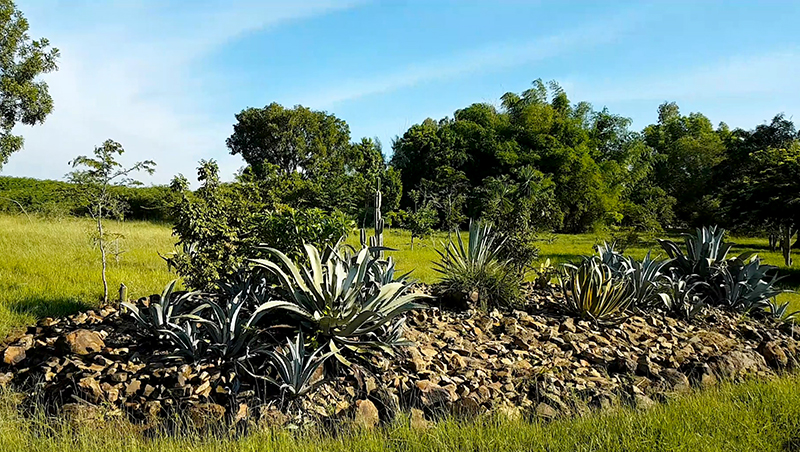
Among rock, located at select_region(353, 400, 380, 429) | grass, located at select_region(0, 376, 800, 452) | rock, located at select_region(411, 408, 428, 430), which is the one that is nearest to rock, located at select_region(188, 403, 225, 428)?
grass, located at select_region(0, 376, 800, 452)

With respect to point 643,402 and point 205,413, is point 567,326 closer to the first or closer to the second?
point 643,402

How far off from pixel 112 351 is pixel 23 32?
15793mm

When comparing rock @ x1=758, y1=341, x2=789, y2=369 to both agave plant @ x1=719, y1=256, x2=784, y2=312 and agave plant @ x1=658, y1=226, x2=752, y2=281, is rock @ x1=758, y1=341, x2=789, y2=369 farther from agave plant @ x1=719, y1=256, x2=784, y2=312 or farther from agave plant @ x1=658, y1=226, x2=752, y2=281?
agave plant @ x1=658, y1=226, x2=752, y2=281

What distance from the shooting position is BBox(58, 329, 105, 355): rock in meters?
5.07

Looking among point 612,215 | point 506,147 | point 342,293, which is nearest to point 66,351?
point 342,293

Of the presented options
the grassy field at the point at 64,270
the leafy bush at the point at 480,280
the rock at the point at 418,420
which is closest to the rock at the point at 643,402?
the rock at the point at 418,420

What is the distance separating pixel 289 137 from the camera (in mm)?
44219

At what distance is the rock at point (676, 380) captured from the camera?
4586 millimetres

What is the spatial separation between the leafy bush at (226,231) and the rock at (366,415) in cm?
236

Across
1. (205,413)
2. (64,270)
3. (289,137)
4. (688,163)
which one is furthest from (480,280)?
(688,163)

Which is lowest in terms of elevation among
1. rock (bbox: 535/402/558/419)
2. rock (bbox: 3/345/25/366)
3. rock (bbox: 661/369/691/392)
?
rock (bbox: 535/402/558/419)

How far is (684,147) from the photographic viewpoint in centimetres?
4450

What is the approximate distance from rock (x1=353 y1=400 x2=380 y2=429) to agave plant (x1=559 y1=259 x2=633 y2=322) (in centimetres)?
353

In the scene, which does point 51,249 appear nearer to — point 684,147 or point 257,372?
point 257,372
